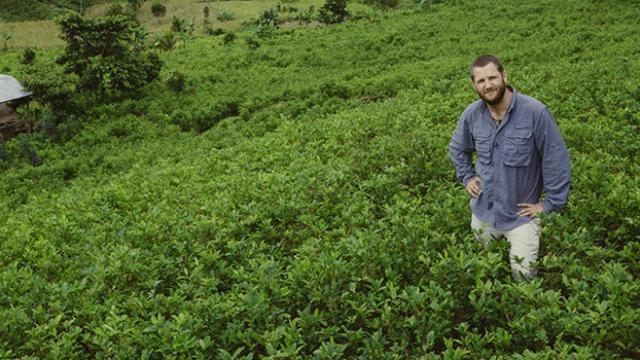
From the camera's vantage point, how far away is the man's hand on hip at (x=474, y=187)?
4506mm

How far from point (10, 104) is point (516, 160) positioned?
24.1 m

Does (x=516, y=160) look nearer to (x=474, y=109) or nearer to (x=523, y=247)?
(x=474, y=109)

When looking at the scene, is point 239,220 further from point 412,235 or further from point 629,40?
point 629,40

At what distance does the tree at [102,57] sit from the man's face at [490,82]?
2161 centimetres

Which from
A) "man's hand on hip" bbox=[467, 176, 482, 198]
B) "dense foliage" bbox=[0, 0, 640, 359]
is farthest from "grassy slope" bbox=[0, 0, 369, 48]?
"man's hand on hip" bbox=[467, 176, 482, 198]

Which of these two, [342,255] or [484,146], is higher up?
[484,146]

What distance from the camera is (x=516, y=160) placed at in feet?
13.5

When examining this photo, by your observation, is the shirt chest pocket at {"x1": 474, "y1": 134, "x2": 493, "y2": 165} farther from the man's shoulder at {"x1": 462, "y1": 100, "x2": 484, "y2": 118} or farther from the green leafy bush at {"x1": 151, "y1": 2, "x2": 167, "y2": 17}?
the green leafy bush at {"x1": 151, "y1": 2, "x2": 167, "y2": 17}

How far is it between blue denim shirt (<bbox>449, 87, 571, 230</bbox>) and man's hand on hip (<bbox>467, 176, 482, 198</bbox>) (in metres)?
0.06

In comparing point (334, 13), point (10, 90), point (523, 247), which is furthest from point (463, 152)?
point (334, 13)

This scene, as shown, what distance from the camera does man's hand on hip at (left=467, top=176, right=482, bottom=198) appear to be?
14.8ft

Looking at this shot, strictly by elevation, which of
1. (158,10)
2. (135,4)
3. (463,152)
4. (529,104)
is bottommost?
(463,152)

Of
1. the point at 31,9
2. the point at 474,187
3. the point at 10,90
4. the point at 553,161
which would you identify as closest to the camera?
the point at 553,161

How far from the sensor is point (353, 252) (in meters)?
4.29
